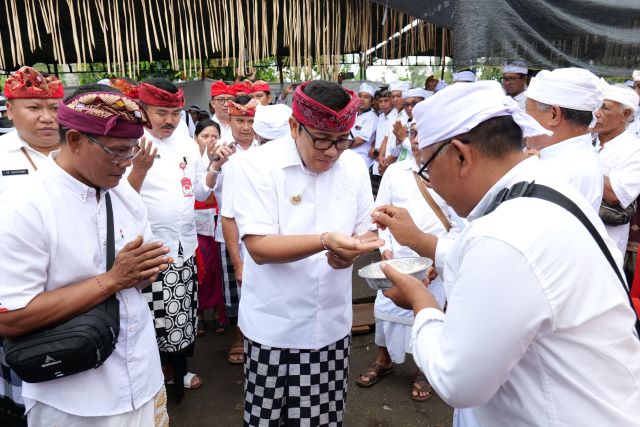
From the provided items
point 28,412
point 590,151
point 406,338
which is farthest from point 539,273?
point 406,338

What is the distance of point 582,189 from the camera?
115 inches

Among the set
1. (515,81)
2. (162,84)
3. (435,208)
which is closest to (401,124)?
(515,81)

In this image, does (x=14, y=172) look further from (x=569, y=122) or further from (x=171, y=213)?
(x=569, y=122)

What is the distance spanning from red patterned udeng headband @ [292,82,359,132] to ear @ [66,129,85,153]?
37.2 inches

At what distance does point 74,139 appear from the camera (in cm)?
181

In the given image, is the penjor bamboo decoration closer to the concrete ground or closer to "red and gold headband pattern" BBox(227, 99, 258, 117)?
"red and gold headband pattern" BBox(227, 99, 258, 117)

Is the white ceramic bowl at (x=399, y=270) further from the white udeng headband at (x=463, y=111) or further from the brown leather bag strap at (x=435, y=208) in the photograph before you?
the brown leather bag strap at (x=435, y=208)

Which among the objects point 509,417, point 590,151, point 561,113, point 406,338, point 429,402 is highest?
point 561,113

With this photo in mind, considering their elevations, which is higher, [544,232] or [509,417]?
[544,232]

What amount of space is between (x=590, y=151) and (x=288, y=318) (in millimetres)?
2268

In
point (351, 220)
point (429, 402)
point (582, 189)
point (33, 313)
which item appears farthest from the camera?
point (429, 402)

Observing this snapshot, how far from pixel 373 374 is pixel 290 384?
1.85m

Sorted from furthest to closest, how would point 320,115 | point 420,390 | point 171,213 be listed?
1. point 420,390
2. point 171,213
3. point 320,115

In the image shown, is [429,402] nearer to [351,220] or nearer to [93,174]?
[351,220]
